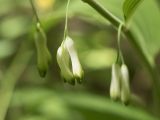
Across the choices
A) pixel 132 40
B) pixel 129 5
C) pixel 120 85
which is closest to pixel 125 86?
pixel 120 85

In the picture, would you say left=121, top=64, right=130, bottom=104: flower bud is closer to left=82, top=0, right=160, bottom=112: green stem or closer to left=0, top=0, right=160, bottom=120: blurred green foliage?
left=82, top=0, right=160, bottom=112: green stem

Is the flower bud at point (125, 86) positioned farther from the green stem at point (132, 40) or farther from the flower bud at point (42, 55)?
the flower bud at point (42, 55)

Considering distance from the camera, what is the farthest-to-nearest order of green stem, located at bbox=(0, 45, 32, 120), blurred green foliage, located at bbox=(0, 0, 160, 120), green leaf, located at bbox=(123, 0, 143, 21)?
green stem, located at bbox=(0, 45, 32, 120)
blurred green foliage, located at bbox=(0, 0, 160, 120)
green leaf, located at bbox=(123, 0, 143, 21)

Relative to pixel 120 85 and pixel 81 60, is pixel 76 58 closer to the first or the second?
pixel 120 85

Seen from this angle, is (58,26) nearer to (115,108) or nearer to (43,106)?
(43,106)

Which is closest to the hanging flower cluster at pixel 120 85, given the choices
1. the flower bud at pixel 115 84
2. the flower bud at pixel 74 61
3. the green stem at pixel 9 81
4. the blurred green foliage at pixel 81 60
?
the flower bud at pixel 115 84

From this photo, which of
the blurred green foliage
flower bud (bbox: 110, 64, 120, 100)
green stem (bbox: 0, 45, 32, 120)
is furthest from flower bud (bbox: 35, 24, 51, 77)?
green stem (bbox: 0, 45, 32, 120)
